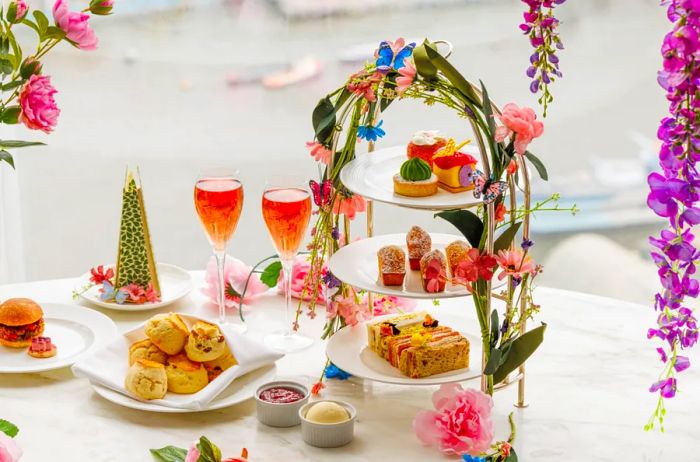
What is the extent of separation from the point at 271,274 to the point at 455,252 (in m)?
0.52

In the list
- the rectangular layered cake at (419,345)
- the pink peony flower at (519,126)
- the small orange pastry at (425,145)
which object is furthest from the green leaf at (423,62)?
the rectangular layered cake at (419,345)

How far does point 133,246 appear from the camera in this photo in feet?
7.54

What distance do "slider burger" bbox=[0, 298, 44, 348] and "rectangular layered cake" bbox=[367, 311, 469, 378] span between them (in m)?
0.67

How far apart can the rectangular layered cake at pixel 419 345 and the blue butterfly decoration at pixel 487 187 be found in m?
0.31

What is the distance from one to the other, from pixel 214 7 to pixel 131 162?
1.11 m

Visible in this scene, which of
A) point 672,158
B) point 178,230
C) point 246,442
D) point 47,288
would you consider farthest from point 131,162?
point 672,158

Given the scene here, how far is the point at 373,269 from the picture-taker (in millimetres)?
2025

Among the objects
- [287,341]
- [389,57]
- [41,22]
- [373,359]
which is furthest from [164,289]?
[41,22]

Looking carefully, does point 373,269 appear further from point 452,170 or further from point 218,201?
point 218,201

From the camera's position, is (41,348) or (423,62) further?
(41,348)

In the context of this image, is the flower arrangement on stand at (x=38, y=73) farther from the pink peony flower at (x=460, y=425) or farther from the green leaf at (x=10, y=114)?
the pink peony flower at (x=460, y=425)

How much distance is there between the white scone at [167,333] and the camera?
6.23ft

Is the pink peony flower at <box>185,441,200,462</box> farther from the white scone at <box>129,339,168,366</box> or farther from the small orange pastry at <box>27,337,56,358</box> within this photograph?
the small orange pastry at <box>27,337,56,358</box>

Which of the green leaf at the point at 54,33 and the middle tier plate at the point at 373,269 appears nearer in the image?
the green leaf at the point at 54,33
